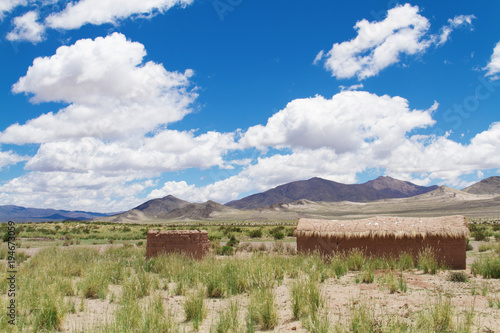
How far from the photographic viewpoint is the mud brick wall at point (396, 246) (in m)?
12.6

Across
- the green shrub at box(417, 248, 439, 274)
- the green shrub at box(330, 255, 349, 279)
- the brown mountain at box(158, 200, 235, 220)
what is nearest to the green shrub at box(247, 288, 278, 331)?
the green shrub at box(330, 255, 349, 279)

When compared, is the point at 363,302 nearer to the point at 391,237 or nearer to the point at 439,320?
the point at 439,320

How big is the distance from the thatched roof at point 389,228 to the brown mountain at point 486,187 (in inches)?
7803

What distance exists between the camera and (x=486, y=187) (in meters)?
190

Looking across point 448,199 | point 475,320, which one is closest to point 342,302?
point 475,320

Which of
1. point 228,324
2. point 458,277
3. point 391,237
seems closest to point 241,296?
point 228,324

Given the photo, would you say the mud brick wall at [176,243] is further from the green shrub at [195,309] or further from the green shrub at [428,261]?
the green shrub at [428,261]

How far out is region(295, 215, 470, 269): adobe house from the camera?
496 inches

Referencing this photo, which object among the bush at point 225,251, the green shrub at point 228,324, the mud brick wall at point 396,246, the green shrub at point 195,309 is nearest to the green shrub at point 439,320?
the green shrub at point 228,324

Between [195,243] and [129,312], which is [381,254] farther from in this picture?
[129,312]

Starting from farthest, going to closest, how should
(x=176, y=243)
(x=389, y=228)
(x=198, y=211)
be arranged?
(x=198, y=211)
(x=176, y=243)
(x=389, y=228)

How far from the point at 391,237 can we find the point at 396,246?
33 centimetres

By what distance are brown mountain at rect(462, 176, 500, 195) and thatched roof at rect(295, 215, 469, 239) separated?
198 m

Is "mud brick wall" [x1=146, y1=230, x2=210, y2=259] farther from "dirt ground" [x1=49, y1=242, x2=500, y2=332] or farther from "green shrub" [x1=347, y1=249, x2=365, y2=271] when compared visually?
"green shrub" [x1=347, y1=249, x2=365, y2=271]
